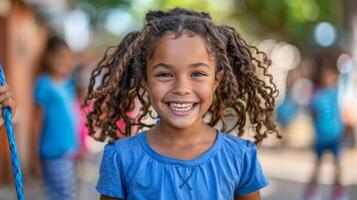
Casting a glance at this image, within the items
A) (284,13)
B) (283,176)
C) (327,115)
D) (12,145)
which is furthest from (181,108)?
(284,13)

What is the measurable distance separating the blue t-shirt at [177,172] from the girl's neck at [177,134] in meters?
0.06

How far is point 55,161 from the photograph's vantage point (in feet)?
20.0

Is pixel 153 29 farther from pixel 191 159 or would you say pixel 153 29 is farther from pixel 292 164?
pixel 292 164

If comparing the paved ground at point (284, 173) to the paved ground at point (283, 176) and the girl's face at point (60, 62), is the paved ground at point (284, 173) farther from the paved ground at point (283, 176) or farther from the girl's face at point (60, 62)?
the girl's face at point (60, 62)

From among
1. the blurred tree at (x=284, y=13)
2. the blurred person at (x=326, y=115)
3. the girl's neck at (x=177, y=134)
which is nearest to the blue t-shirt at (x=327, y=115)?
the blurred person at (x=326, y=115)

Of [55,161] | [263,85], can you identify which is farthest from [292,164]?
[263,85]

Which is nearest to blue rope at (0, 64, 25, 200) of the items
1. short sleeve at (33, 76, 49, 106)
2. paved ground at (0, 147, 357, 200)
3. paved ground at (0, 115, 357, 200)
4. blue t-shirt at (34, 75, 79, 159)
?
blue t-shirt at (34, 75, 79, 159)

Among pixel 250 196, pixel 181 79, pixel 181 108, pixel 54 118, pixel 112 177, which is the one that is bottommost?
pixel 250 196

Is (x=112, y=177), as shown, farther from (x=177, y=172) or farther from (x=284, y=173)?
(x=284, y=173)

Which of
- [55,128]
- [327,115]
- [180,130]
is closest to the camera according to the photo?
[180,130]

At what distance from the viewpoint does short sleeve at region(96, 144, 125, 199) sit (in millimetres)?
2865

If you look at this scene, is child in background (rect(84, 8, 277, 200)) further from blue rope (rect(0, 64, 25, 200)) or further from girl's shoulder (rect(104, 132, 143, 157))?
blue rope (rect(0, 64, 25, 200))

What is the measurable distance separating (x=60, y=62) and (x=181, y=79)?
12.3 ft

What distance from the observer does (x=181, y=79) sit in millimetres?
2855
